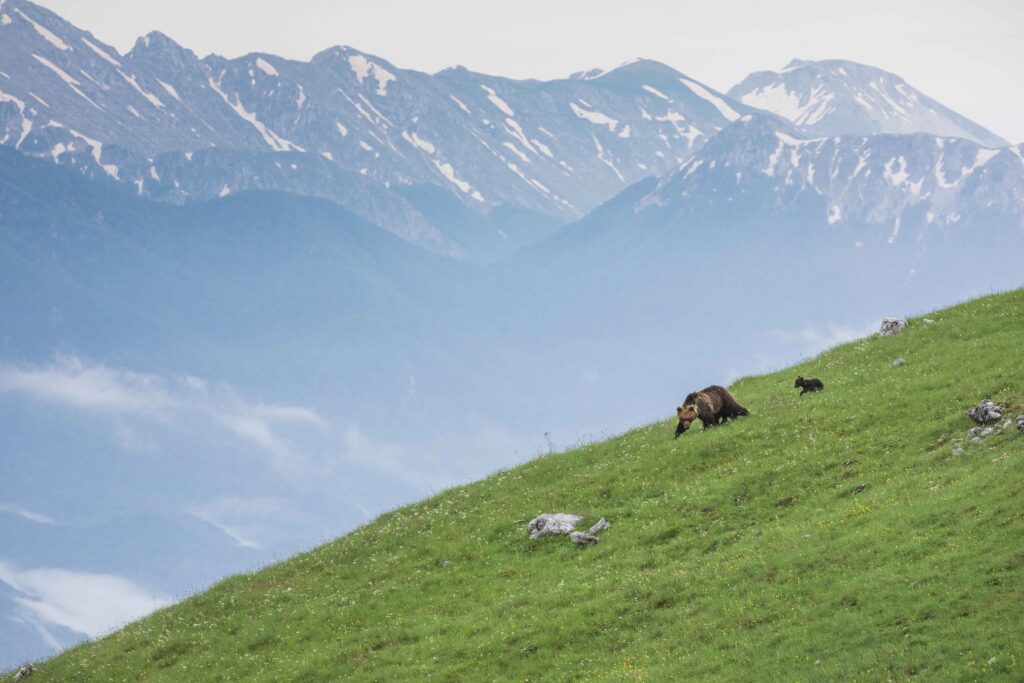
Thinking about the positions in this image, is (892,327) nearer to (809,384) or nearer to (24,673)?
(809,384)

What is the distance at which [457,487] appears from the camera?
48.8m

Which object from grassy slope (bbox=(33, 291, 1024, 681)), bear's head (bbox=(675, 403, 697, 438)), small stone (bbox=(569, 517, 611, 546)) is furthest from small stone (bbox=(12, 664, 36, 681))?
bear's head (bbox=(675, 403, 697, 438))

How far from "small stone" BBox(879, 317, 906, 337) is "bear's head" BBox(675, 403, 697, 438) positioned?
36.1 feet

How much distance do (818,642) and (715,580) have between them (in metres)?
5.03

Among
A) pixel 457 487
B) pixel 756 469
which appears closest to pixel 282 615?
pixel 457 487

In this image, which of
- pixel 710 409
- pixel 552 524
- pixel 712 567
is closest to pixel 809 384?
pixel 710 409

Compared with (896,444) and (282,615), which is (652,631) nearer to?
(896,444)

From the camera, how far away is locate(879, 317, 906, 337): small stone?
4866 cm

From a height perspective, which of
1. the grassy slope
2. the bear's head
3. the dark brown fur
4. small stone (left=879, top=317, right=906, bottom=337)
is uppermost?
small stone (left=879, top=317, right=906, bottom=337)

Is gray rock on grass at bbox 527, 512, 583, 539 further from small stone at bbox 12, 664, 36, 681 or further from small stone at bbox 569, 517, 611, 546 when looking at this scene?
small stone at bbox 12, 664, 36, 681

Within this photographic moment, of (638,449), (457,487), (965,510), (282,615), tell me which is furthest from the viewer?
(457,487)

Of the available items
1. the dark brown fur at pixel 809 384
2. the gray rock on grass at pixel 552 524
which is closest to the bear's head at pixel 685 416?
Result: the dark brown fur at pixel 809 384

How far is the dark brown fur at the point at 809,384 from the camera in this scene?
44.0 m

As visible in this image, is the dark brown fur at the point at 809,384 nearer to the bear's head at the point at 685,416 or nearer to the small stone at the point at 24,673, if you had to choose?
the bear's head at the point at 685,416
